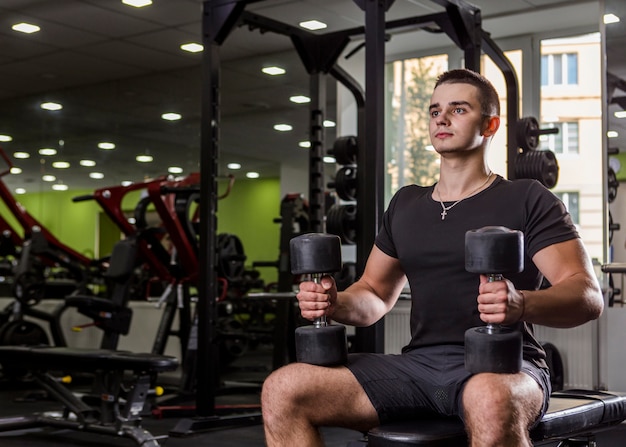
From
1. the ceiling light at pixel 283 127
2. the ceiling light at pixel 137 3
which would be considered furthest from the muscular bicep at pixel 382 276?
the ceiling light at pixel 283 127

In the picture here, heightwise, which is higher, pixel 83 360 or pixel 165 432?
pixel 83 360

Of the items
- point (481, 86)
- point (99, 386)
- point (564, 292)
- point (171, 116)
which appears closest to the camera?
point (564, 292)

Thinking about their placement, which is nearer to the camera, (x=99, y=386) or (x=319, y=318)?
(x=319, y=318)

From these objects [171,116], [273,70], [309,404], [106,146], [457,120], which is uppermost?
[273,70]

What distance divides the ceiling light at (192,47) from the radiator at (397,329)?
9.20 feet

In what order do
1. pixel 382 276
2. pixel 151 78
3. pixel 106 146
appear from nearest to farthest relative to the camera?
pixel 382 276
pixel 151 78
pixel 106 146

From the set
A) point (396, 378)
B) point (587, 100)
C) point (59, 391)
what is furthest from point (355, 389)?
point (587, 100)

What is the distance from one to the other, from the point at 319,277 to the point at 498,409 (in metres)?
0.45

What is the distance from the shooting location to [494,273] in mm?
1593

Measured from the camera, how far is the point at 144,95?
303 inches

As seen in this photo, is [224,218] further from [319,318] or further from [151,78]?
[319,318]

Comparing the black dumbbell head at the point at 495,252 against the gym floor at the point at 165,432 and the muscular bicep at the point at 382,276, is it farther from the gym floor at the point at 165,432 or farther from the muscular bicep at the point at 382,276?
the gym floor at the point at 165,432

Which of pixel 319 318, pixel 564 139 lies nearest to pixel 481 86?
pixel 319 318

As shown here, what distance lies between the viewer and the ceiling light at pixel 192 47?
6641 millimetres
